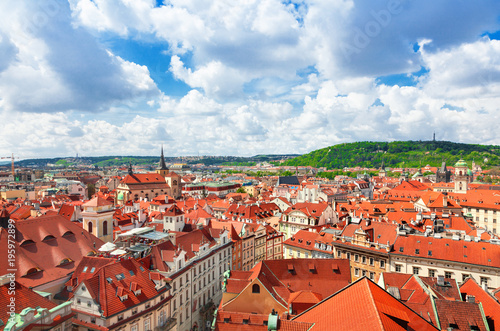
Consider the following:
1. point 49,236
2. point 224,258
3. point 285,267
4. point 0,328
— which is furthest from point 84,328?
point 224,258

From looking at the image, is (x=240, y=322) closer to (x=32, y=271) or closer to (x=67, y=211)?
(x=32, y=271)

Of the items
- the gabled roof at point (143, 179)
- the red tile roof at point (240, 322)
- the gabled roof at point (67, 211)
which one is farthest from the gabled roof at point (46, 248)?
the gabled roof at point (143, 179)

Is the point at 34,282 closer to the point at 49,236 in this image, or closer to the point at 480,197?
the point at 49,236

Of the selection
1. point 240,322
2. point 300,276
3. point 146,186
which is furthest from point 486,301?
point 146,186

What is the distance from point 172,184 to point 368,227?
126 m

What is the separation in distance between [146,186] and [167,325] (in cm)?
11722

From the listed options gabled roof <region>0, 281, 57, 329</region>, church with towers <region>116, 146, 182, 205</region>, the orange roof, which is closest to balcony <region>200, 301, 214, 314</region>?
gabled roof <region>0, 281, 57, 329</region>

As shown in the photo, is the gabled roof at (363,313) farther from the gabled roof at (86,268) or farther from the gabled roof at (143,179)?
the gabled roof at (143,179)

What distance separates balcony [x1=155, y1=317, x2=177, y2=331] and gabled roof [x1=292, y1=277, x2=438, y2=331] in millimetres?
20957

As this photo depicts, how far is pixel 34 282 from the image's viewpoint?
31062mm

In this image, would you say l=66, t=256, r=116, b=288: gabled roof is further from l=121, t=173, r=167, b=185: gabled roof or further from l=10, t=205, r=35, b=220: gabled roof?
l=121, t=173, r=167, b=185: gabled roof

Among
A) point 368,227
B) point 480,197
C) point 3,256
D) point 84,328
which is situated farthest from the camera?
point 480,197

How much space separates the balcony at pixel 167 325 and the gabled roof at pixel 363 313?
20957 millimetres

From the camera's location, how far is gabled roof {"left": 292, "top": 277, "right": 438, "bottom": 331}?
43.9 ft
